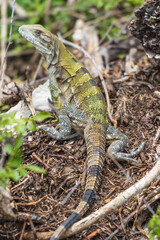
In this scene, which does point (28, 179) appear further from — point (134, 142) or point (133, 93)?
point (133, 93)

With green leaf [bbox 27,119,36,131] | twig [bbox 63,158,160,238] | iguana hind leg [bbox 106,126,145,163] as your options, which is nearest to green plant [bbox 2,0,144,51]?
iguana hind leg [bbox 106,126,145,163]

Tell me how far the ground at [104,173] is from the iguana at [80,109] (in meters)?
0.20

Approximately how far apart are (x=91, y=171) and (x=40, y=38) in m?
2.89

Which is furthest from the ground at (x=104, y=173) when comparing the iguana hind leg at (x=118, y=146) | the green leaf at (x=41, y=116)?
the green leaf at (x=41, y=116)

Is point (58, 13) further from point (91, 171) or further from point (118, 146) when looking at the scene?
point (91, 171)

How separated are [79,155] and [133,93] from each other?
1.95 m

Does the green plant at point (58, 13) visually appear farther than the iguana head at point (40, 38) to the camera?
Yes

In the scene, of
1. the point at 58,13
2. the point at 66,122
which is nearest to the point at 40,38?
the point at 66,122

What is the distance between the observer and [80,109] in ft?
17.9

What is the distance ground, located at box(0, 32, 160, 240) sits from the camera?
12.6 ft

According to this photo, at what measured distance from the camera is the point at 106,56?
8109mm

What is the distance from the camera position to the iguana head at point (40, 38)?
5.65 meters

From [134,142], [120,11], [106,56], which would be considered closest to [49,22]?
[120,11]

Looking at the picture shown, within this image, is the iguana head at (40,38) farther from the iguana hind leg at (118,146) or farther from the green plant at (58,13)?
the green plant at (58,13)
